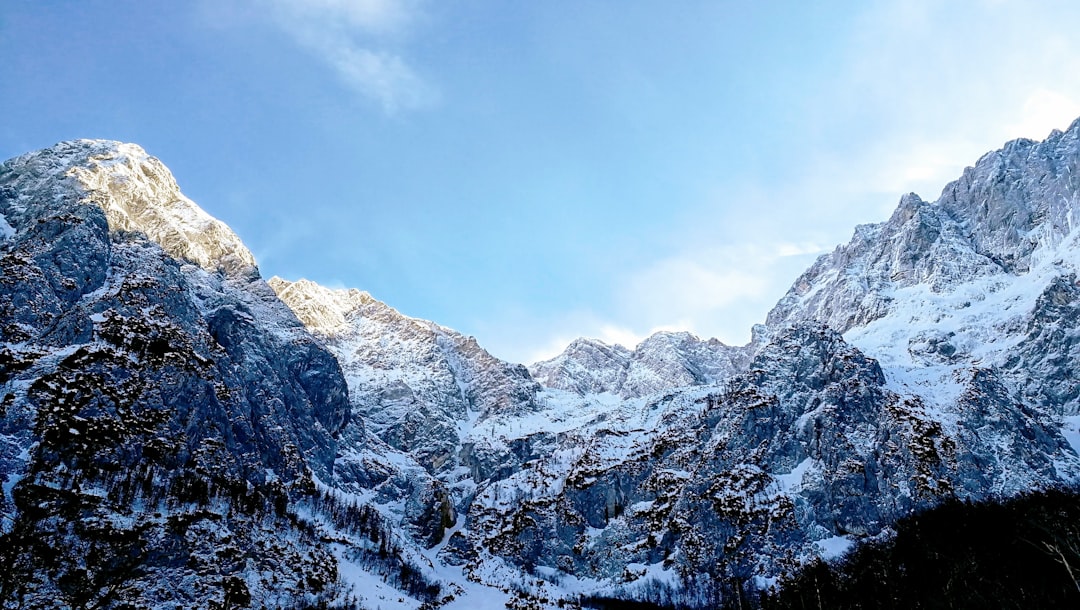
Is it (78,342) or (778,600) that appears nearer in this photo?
(778,600)

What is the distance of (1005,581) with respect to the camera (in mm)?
124375

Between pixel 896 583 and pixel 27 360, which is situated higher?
pixel 27 360

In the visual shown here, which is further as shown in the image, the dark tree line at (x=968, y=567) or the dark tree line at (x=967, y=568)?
the dark tree line at (x=968, y=567)

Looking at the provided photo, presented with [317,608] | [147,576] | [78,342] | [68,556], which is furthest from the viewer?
[78,342]

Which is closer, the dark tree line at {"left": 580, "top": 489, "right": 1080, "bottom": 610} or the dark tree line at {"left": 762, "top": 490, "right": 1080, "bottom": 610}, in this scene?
the dark tree line at {"left": 580, "top": 489, "right": 1080, "bottom": 610}

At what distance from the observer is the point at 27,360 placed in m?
183

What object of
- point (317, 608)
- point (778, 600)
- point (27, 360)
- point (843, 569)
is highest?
point (27, 360)

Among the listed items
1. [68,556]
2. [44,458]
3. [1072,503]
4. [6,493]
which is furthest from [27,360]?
[1072,503]

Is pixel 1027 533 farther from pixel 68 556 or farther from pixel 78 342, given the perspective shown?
pixel 78 342

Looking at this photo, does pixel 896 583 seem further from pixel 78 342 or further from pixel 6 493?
pixel 78 342

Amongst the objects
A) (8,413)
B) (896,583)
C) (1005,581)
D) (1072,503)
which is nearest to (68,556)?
(8,413)

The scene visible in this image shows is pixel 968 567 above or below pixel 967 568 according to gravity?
above

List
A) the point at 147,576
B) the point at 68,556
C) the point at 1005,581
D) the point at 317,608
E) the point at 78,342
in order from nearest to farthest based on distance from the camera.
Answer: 1. the point at 1005,581
2. the point at 68,556
3. the point at 147,576
4. the point at 317,608
5. the point at 78,342

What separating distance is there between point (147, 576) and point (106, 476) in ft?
120
